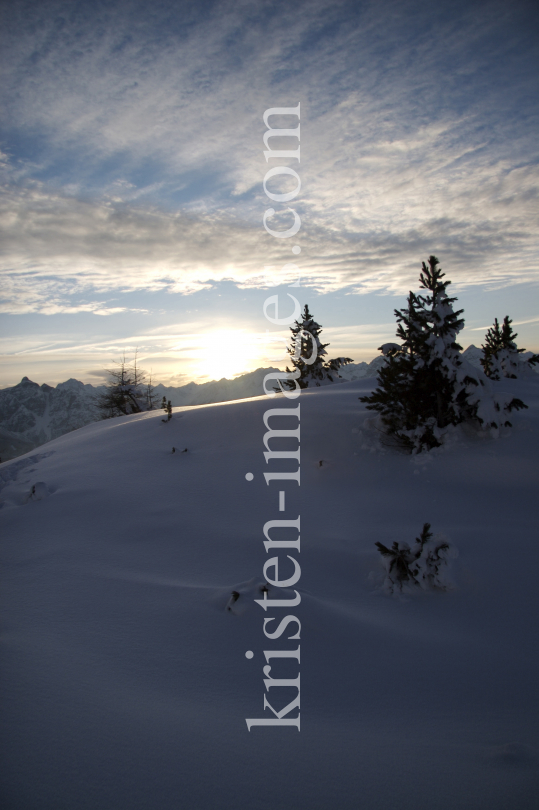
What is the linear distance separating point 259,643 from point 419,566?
265 centimetres

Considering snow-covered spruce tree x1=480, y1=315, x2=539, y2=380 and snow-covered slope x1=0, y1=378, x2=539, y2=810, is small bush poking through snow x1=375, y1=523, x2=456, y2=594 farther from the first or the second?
snow-covered spruce tree x1=480, y1=315, x2=539, y2=380

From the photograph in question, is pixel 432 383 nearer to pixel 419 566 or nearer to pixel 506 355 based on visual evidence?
pixel 419 566

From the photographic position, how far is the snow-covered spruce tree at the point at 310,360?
86.6 ft

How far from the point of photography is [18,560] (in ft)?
19.5

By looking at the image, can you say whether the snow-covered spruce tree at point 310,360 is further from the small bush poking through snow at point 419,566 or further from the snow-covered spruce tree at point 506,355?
the small bush poking through snow at point 419,566

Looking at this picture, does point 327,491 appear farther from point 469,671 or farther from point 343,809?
point 343,809

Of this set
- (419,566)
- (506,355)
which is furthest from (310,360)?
(419,566)

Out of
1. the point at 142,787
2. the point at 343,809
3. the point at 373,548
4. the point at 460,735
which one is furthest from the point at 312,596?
the point at 142,787

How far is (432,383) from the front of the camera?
389 inches

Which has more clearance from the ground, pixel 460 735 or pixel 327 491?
pixel 327 491

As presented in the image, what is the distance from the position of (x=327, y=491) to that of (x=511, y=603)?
3914 mm

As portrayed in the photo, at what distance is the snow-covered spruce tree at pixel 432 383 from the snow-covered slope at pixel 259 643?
2.96 ft

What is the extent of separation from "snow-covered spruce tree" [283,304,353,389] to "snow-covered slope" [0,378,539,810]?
17376 millimetres

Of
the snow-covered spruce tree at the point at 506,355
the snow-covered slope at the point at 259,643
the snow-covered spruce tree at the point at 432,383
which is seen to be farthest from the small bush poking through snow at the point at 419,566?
the snow-covered spruce tree at the point at 506,355
